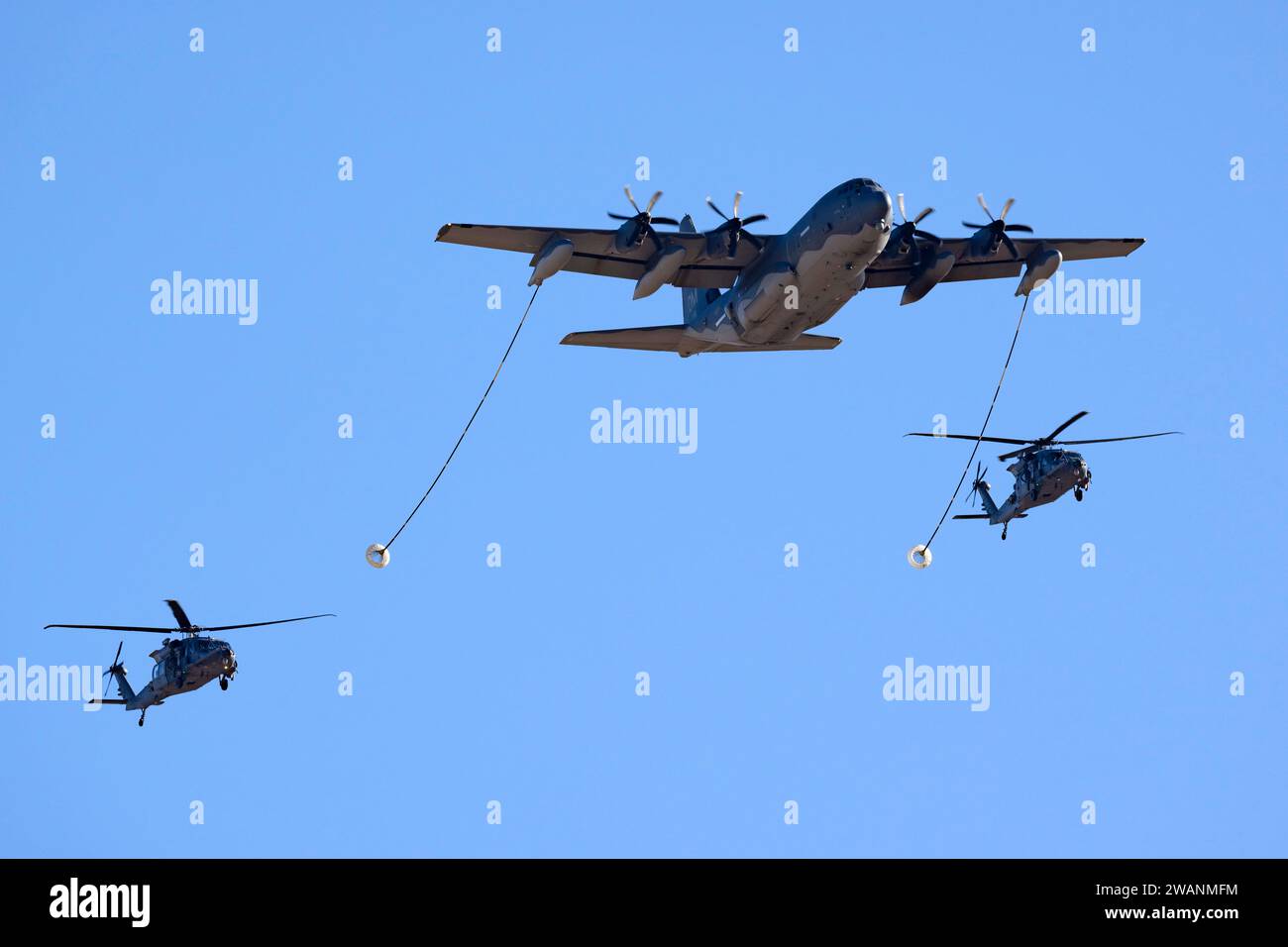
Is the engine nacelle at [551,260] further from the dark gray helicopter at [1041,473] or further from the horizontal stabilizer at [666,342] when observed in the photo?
the dark gray helicopter at [1041,473]

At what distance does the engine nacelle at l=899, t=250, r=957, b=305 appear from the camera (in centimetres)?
5244

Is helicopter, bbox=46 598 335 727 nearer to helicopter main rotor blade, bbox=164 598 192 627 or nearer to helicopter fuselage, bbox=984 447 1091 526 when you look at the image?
helicopter main rotor blade, bbox=164 598 192 627

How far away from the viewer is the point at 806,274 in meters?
46.8

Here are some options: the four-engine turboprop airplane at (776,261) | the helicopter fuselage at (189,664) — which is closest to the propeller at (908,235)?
the four-engine turboprop airplane at (776,261)

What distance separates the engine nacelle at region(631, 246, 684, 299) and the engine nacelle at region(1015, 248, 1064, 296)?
11035mm

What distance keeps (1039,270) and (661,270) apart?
39.7 feet

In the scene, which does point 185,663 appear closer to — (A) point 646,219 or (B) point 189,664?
(B) point 189,664

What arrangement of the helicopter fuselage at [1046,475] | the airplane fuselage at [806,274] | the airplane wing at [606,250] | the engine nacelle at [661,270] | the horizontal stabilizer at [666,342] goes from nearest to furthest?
the airplane fuselage at [806,274], the airplane wing at [606,250], the engine nacelle at [661,270], the horizontal stabilizer at [666,342], the helicopter fuselage at [1046,475]

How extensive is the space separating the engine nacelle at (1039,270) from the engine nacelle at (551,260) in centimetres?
1466

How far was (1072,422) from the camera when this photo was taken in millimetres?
64750

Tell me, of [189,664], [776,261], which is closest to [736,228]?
[776,261]

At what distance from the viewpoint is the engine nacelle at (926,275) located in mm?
52438
